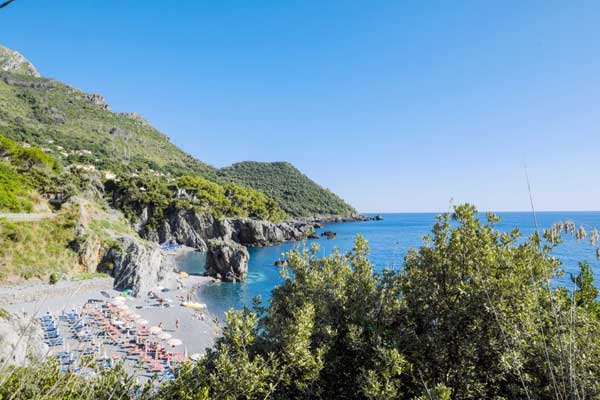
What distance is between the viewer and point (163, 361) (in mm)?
24312

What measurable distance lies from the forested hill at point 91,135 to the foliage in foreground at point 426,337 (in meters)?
103

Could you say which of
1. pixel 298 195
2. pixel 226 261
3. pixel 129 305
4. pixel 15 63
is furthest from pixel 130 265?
pixel 15 63

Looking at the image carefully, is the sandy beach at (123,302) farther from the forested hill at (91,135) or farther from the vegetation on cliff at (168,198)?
the forested hill at (91,135)

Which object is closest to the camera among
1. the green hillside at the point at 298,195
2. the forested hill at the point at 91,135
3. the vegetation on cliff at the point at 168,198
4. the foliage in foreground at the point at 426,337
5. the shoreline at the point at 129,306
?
the foliage in foreground at the point at 426,337

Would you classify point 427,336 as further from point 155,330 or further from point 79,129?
point 79,129

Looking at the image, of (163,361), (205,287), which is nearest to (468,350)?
(163,361)

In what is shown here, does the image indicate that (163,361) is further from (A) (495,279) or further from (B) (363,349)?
(A) (495,279)

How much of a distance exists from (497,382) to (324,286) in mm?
4022

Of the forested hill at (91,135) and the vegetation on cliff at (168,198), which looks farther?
the forested hill at (91,135)

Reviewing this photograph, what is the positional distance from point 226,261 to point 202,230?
106 ft

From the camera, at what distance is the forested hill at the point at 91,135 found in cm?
10306

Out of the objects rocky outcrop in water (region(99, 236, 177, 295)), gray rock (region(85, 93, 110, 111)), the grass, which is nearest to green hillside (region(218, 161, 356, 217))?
gray rock (region(85, 93, 110, 111))

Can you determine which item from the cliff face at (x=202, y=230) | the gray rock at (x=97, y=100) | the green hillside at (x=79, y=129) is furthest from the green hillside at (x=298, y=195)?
the gray rock at (x=97, y=100)

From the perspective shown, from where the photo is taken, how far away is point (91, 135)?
12775 centimetres
